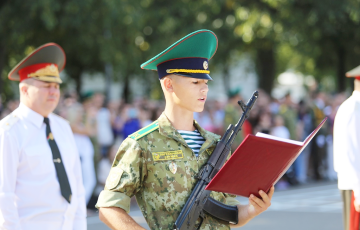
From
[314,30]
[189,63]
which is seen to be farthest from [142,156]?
[314,30]

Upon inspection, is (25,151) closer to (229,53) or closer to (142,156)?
Result: (142,156)

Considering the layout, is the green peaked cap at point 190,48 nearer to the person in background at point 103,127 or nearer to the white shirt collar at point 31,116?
the white shirt collar at point 31,116

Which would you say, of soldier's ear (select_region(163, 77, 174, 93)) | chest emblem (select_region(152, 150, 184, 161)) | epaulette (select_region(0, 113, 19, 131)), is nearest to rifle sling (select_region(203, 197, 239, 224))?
chest emblem (select_region(152, 150, 184, 161))

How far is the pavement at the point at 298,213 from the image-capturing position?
767cm

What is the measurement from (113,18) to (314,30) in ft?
25.5

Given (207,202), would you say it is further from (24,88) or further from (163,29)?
(163,29)

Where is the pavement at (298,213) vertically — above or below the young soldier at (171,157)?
below

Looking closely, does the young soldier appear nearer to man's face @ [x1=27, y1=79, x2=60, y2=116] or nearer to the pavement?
man's face @ [x1=27, y1=79, x2=60, y2=116]

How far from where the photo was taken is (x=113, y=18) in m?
14.7

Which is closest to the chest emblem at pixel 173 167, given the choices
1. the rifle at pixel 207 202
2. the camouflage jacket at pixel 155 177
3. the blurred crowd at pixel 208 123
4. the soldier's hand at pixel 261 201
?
the camouflage jacket at pixel 155 177

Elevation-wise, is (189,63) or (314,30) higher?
(314,30)

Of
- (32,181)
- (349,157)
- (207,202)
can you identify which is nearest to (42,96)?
(32,181)

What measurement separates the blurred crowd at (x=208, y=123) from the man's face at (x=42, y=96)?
160 inches

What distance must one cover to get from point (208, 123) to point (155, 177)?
29.9ft
